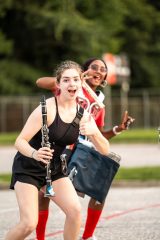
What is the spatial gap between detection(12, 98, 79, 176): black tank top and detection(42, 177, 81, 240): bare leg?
20 cm

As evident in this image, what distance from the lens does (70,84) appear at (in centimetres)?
792

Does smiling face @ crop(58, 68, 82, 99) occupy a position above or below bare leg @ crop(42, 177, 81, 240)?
above

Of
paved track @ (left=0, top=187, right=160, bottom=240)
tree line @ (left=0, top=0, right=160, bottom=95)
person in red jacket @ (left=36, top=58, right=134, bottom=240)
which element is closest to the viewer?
person in red jacket @ (left=36, top=58, right=134, bottom=240)

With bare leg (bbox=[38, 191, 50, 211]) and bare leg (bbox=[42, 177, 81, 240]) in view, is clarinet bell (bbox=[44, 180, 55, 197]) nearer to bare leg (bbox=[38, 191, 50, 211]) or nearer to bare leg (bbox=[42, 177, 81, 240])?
bare leg (bbox=[42, 177, 81, 240])

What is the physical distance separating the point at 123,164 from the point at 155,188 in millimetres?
5670

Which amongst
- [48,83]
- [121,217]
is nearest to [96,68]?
[48,83]

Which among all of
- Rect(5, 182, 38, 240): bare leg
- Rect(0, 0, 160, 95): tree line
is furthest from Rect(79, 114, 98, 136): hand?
Rect(0, 0, 160, 95): tree line

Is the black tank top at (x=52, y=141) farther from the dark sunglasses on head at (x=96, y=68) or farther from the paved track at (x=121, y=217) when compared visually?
the paved track at (x=121, y=217)

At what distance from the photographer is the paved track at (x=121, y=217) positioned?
1056 cm

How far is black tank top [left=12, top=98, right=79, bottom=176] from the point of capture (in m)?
7.98

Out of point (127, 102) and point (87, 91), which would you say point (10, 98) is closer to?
point (127, 102)

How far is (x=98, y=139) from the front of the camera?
26.5ft

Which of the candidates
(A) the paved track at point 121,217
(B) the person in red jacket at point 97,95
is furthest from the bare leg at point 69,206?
(A) the paved track at point 121,217

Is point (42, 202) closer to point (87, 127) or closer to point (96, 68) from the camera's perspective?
point (87, 127)
